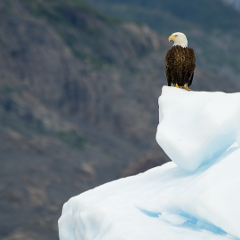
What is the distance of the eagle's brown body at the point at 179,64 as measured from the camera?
866 cm

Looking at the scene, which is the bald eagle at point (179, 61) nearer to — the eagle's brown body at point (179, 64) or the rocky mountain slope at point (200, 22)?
the eagle's brown body at point (179, 64)

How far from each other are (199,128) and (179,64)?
252 centimetres

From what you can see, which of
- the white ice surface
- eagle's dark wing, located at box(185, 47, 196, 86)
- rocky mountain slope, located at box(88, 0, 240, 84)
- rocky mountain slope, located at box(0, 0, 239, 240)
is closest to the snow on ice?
the white ice surface

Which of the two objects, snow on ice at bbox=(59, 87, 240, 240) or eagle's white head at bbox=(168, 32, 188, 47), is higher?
eagle's white head at bbox=(168, 32, 188, 47)

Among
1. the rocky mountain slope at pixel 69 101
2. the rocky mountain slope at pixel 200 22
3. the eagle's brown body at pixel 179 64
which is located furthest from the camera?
the rocky mountain slope at pixel 200 22

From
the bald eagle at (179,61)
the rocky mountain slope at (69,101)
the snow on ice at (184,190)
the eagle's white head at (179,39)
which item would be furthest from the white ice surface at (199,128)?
the rocky mountain slope at (69,101)

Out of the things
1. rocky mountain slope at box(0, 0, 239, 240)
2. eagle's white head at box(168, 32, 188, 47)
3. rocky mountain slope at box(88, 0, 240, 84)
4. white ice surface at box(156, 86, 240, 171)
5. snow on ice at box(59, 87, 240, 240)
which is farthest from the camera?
rocky mountain slope at box(88, 0, 240, 84)

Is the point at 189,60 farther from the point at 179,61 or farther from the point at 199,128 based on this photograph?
the point at 199,128

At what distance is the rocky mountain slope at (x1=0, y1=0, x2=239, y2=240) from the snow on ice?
28.0m

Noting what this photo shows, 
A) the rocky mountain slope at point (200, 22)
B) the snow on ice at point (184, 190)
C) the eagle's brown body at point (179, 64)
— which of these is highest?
the rocky mountain slope at point (200, 22)

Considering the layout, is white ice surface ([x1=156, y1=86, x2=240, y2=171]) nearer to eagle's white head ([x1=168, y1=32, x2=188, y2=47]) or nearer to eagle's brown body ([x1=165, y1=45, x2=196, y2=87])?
eagle's brown body ([x1=165, y1=45, x2=196, y2=87])

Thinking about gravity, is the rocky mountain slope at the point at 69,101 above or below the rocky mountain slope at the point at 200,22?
below

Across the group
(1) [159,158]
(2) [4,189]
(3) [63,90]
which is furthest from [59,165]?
(3) [63,90]

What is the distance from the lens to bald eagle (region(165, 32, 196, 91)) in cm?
862
